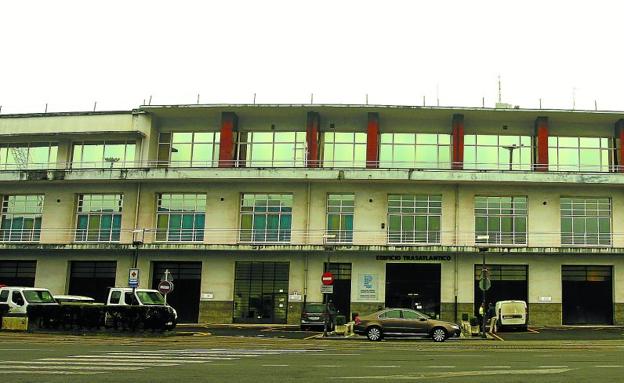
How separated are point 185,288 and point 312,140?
11411 millimetres

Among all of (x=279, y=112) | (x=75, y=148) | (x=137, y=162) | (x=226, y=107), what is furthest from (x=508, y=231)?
(x=75, y=148)

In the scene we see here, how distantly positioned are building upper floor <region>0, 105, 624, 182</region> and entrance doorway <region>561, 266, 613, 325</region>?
5986 millimetres

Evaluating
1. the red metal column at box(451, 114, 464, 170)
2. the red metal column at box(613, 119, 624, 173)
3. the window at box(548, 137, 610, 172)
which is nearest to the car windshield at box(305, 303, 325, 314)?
the red metal column at box(451, 114, 464, 170)

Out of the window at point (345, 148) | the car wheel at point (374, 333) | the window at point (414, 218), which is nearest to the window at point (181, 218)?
the window at point (345, 148)

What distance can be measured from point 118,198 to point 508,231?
2291cm

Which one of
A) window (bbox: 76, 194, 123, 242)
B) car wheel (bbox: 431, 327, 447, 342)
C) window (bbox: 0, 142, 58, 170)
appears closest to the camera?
car wheel (bbox: 431, 327, 447, 342)

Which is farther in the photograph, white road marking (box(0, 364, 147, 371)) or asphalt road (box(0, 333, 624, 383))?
white road marking (box(0, 364, 147, 371))

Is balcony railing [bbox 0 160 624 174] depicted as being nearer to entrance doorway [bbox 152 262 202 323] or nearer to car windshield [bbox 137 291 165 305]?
entrance doorway [bbox 152 262 202 323]

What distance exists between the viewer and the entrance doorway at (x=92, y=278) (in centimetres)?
4009

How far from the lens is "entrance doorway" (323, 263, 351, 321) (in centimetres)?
3816

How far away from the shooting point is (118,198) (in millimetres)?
40469

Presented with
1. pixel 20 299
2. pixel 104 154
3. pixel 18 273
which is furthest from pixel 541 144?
pixel 18 273

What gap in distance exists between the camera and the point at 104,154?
137ft

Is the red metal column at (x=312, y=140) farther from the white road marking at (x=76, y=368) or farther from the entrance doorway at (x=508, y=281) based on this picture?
the white road marking at (x=76, y=368)
